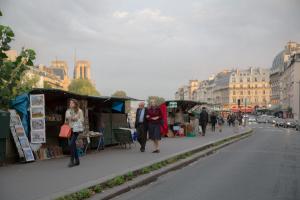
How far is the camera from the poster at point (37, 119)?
15430 mm

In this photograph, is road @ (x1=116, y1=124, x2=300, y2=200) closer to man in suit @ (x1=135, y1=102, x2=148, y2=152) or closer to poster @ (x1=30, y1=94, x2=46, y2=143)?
man in suit @ (x1=135, y1=102, x2=148, y2=152)

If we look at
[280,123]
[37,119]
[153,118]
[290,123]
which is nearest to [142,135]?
[153,118]

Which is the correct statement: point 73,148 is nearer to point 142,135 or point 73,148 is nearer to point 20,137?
point 20,137

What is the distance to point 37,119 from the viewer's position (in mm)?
15633

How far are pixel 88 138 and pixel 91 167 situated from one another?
429 centimetres

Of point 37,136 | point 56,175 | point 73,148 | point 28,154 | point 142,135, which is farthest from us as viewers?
point 142,135

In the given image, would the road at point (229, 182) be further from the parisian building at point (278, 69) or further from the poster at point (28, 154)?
the parisian building at point (278, 69)

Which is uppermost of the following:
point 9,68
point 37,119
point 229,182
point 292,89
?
point 292,89

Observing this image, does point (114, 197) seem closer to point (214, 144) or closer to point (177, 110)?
point (214, 144)

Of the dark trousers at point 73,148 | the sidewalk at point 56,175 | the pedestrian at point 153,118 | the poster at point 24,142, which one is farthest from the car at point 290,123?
the dark trousers at point 73,148

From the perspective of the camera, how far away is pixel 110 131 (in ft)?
71.2

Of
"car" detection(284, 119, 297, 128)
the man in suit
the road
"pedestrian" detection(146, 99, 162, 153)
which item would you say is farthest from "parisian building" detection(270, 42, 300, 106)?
the road

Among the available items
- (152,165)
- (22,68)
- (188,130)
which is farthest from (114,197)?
(188,130)

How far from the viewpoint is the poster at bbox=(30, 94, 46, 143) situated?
15.4 metres
